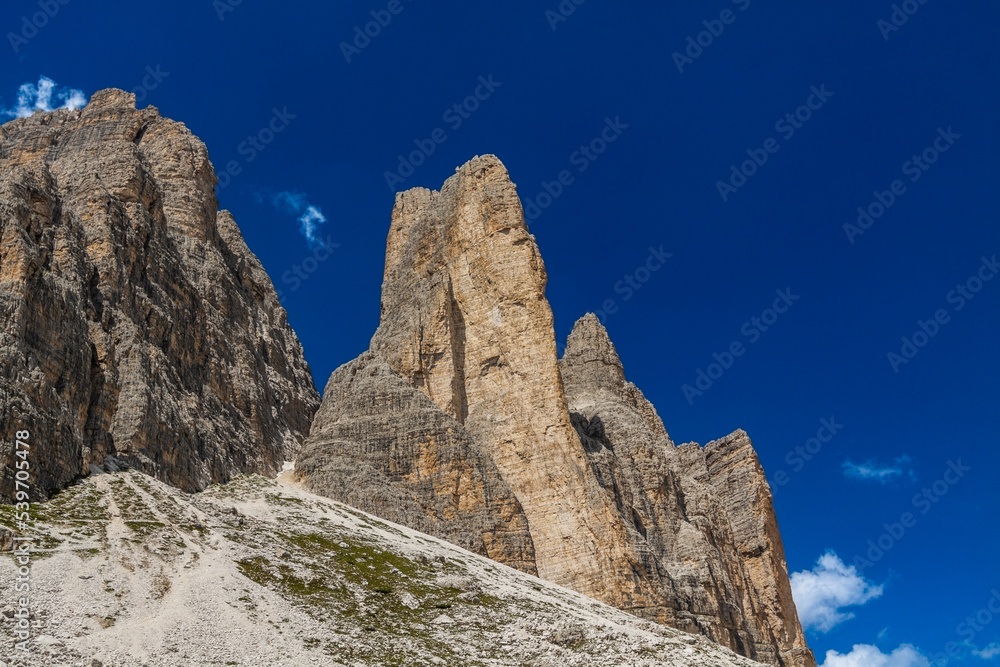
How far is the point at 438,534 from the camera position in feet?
222

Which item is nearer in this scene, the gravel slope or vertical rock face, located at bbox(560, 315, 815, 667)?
the gravel slope

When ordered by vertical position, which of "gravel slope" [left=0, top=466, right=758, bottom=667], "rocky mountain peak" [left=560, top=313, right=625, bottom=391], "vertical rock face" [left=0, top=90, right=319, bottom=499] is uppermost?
"rocky mountain peak" [left=560, top=313, right=625, bottom=391]

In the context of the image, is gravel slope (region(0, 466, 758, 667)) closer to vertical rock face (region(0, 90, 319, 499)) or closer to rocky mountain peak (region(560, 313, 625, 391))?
vertical rock face (region(0, 90, 319, 499))

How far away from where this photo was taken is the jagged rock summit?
234 feet

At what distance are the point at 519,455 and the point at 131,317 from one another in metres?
32.6

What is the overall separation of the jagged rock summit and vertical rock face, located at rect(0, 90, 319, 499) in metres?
9.46

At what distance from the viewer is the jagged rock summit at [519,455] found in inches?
2808

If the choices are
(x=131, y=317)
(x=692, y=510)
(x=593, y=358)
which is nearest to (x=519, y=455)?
(x=692, y=510)

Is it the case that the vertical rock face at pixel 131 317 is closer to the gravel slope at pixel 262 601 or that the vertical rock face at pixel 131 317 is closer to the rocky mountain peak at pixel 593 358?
the gravel slope at pixel 262 601

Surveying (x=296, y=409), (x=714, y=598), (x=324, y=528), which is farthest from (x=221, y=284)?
(x=714, y=598)

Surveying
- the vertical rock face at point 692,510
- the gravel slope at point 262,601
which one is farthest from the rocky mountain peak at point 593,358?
the gravel slope at point 262,601

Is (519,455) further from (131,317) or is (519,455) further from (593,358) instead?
(593,358)

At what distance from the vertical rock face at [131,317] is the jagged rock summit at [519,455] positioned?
9.46 m

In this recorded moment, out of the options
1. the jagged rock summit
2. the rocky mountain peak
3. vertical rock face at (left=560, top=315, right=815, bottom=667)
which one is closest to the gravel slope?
the jagged rock summit
